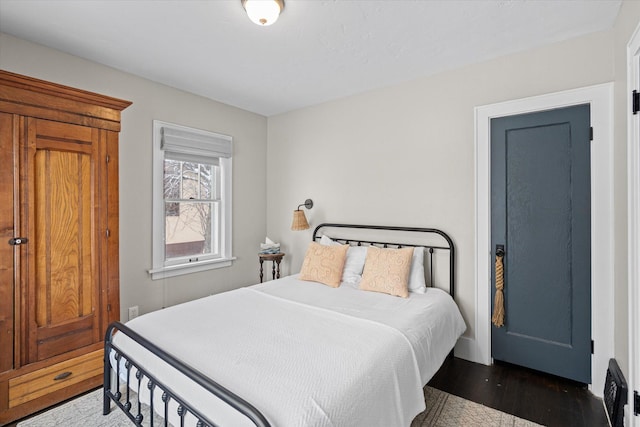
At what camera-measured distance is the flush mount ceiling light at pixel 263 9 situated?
183 centimetres

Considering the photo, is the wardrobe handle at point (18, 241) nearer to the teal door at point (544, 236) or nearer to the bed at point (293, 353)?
the bed at point (293, 353)

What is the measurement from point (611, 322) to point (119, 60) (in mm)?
4288

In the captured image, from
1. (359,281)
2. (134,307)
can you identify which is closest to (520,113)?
(359,281)

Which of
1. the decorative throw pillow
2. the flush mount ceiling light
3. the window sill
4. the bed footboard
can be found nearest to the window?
the window sill

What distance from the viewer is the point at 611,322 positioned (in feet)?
7.03

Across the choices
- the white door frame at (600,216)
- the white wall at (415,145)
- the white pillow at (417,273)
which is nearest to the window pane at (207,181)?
the white wall at (415,145)

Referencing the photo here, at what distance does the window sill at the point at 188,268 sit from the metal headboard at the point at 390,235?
1131 mm

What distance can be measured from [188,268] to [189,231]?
430 mm

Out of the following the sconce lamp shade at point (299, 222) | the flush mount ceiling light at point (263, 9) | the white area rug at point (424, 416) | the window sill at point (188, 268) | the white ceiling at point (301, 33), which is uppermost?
the white ceiling at point (301, 33)

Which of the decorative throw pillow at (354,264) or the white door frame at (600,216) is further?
the decorative throw pillow at (354,264)

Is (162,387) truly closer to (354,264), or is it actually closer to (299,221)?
(354,264)

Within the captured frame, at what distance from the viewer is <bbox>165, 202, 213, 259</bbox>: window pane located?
3355 mm

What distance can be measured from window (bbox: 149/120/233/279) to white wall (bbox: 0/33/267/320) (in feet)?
0.28

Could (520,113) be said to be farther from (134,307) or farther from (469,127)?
(134,307)
